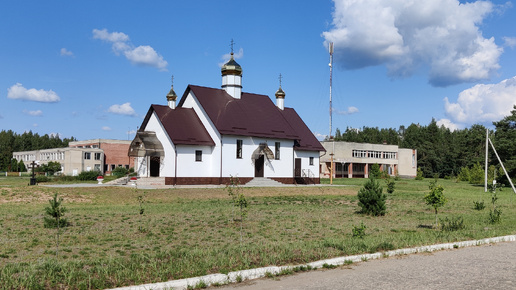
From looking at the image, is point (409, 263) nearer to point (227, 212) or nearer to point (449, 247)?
point (449, 247)

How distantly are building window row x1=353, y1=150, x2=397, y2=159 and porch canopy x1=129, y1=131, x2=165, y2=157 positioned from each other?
4802 cm

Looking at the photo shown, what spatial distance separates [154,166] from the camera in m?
37.4

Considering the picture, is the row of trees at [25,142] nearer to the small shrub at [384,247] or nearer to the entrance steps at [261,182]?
the entrance steps at [261,182]

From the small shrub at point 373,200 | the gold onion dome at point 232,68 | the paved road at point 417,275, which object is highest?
the gold onion dome at point 232,68

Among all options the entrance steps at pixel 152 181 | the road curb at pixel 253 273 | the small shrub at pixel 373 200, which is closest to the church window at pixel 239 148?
the entrance steps at pixel 152 181

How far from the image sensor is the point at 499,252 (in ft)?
33.3

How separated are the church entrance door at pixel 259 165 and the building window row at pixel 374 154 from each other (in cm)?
4131

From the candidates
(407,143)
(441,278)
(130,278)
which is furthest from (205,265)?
(407,143)

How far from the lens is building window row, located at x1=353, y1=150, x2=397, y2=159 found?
78500 mm

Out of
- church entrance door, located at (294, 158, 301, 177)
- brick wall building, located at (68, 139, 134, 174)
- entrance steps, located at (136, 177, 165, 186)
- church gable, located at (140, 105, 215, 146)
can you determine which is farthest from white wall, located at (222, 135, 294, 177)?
brick wall building, located at (68, 139, 134, 174)

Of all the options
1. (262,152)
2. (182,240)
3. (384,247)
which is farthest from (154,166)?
(384,247)

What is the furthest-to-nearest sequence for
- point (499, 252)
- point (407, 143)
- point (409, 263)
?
Result: 1. point (407, 143)
2. point (499, 252)
3. point (409, 263)

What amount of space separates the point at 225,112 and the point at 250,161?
4.66 meters

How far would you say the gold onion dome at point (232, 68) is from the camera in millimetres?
41125
